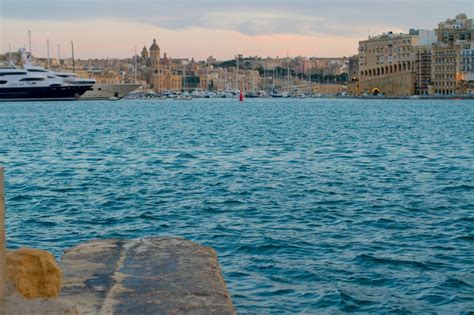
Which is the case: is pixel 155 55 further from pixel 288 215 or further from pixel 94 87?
pixel 288 215

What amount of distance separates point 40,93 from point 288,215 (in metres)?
80.1

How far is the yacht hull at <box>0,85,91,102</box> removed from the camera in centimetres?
8750

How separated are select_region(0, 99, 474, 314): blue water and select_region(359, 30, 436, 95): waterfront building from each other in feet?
363

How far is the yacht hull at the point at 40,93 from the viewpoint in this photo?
287 feet

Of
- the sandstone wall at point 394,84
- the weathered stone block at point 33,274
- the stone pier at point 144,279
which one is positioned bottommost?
the sandstone wall at point 394,84

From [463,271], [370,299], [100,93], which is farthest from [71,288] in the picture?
[100,93]

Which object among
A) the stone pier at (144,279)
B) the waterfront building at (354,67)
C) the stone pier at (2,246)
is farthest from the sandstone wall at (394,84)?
the stone pier at (2,246)

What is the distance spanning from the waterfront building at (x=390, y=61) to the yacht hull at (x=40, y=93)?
59060 millimetres

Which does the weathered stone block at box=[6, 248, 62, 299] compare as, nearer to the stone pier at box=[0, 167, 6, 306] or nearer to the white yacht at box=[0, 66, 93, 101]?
the stone pier at box=[0, 167, 6, 306]

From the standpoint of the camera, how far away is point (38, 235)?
9.94 meters

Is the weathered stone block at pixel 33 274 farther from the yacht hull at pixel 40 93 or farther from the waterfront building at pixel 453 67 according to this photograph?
the waterfront building at pixel 453 67

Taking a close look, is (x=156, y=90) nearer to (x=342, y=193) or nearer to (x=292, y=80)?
(x=292, y=80)

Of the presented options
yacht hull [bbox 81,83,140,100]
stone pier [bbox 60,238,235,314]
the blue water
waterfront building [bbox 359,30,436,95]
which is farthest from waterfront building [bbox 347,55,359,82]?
stone pier [bbox 60,238,235,314]

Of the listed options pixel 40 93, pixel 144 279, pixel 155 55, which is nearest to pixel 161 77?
pixel 155 55
